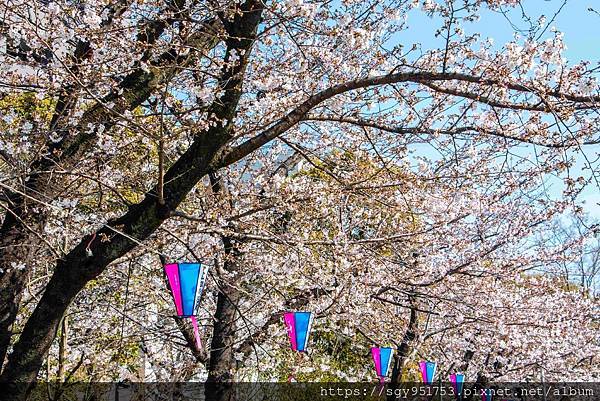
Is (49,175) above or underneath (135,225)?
above

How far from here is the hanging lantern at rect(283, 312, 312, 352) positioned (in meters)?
4.73

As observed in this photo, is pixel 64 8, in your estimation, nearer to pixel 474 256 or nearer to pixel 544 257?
pixel 474 256

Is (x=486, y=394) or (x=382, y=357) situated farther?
(x=486, y=394)

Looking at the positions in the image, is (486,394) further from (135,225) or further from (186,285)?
(135,225)

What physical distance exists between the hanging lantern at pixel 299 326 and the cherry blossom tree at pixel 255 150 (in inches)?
12.9

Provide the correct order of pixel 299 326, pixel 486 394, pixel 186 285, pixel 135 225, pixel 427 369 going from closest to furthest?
pixel 135 225 → pixel 186 285 → pixel 299 326 → pixel 427 369 → pixel 486 394

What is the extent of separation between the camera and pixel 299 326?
15.6ft

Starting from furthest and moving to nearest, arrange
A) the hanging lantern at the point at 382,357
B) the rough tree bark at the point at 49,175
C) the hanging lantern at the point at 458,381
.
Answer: the hanging lantern at the point at 458,381 < the hanging lantern at the point at 382,357 < the rough tree bark at the point at 49,175

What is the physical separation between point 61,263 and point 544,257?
5506 millimetres

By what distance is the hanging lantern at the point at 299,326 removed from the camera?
15.5 feet

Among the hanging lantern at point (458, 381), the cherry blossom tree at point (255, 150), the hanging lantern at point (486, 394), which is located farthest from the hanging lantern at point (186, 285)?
the hanging lantern at point (486, 394)

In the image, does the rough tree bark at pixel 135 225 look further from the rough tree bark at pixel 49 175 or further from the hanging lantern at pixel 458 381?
the hanging lantern at pixel 458 381

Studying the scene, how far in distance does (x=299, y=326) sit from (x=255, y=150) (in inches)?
64.1

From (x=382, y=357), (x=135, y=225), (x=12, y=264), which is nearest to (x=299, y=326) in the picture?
(x=382, y=357)
